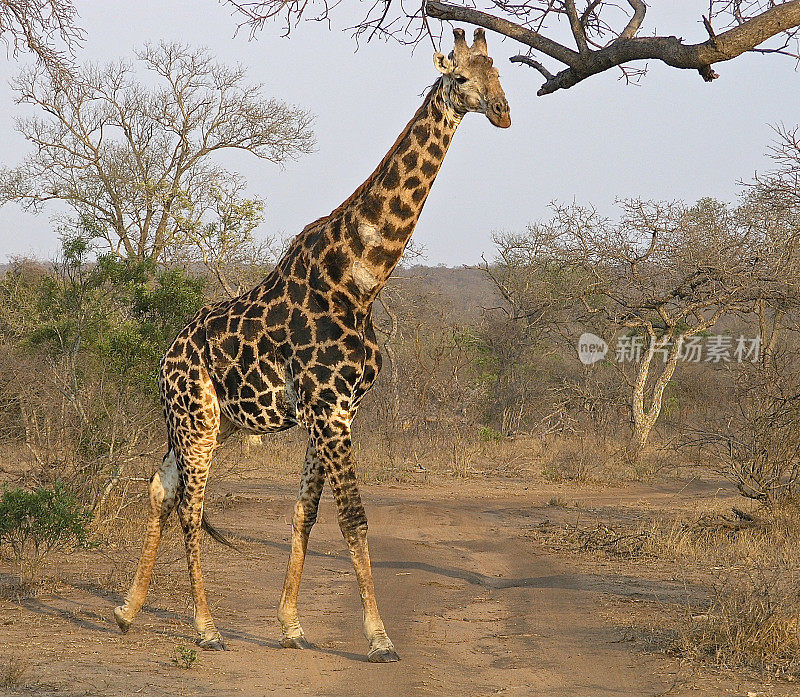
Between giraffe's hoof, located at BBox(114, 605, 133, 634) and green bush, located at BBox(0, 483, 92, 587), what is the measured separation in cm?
130

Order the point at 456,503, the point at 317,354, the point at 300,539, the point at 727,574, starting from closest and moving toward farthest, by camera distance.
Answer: the point at 317,354 → the point at 300,539 → the point at 727,574 → the point at 456,503

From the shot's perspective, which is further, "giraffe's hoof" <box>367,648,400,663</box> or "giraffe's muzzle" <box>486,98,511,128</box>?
"giraffe's hoof" <box>367,648,400,663</box>

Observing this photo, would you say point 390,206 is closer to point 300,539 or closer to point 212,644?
point 300,539

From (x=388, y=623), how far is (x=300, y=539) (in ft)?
3.01

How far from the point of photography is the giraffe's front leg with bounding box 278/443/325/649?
5820mm

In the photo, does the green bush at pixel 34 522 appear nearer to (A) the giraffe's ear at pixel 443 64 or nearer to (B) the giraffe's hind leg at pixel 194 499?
(B) the giraffe's hind leg at pixel 194 499

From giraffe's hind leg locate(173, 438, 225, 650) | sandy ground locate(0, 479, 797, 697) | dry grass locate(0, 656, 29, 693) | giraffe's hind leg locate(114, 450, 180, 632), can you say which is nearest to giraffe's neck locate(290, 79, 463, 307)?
giraffe's hind leg locate(173, 438, 225, 650)

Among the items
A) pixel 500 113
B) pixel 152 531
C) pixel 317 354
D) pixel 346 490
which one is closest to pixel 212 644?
pixel 152 531

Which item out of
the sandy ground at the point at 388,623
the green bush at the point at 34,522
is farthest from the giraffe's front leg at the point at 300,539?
the green bush at the point at 34,522

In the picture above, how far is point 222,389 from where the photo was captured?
6.34 meters

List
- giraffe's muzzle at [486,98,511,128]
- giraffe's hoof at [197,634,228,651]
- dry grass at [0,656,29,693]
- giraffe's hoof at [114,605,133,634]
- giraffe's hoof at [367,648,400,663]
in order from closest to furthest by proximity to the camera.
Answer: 1. dry grass at [0,656,29,693]
2. giraffe's muzzle at [486,98,511,128]
3. giraffe's hoof at [367,648,400,663]
4. giraffe's hoof at [197,634,228,651]
5. giraffe's hoof at [114,605,133,634]

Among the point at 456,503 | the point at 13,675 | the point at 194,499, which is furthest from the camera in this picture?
the point at 456,503

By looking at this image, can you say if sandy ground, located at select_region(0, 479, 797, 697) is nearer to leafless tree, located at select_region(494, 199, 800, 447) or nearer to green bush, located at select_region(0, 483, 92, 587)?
green bush, located at select_region(0, 483, 92, 587)

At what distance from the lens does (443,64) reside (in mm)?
5551
